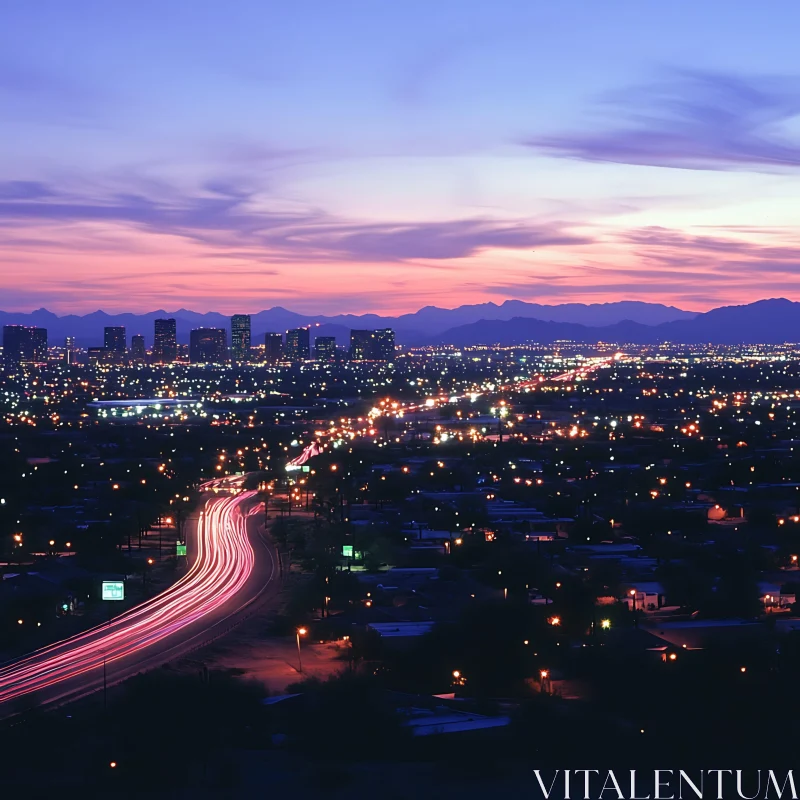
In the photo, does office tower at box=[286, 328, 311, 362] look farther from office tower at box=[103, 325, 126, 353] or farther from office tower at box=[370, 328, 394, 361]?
office tower at box=[103, 325, 126, 353]

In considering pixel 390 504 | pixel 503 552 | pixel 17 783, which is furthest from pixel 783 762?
pixel 390 504

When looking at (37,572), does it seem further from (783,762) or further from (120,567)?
(783,762)

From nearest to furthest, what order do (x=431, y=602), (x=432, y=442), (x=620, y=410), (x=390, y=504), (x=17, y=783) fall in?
(x=17, y=783), (x=431, y=602), (x=390, y=504), (x=432, y=442), (x=620, y=410)

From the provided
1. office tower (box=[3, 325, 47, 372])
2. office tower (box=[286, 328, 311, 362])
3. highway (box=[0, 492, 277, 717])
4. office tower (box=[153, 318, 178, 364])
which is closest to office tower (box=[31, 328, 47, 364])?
office tower (box=[3, 325, 47, 372])

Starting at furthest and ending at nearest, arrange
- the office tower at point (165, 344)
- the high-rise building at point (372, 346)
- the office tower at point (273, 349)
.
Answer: the high-rise building at point (372, 346)
the office tower at point (273, 349)
the office tower at point (165, 344)

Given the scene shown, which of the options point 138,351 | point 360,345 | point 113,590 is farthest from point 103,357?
point 113,590

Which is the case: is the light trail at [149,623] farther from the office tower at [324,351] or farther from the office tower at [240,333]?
the office tower at [240,333]

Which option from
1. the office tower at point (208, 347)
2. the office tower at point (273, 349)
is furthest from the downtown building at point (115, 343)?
the office tower at point (273, 349)
